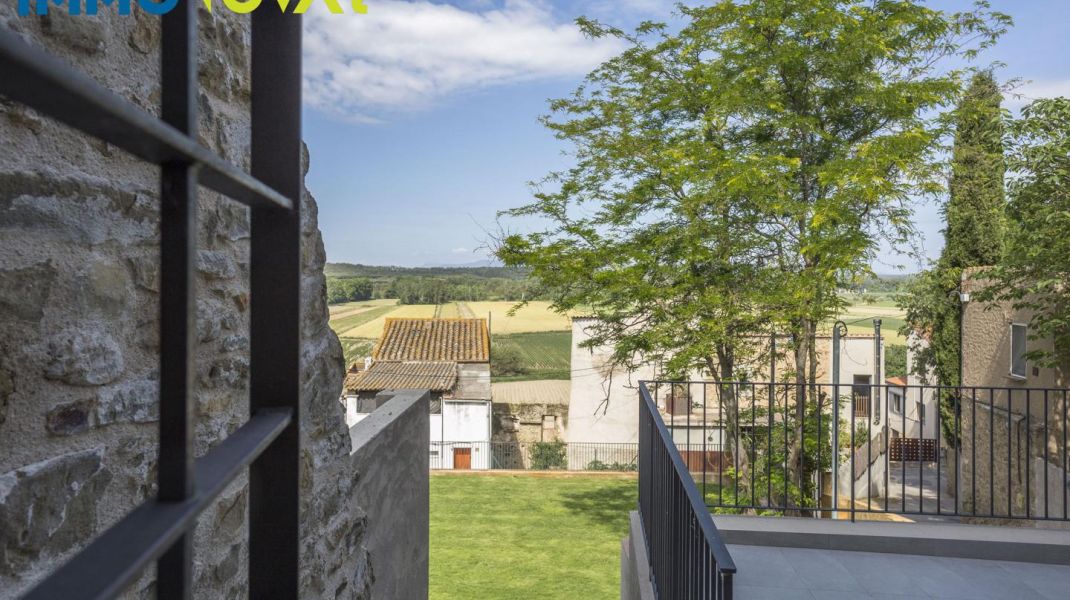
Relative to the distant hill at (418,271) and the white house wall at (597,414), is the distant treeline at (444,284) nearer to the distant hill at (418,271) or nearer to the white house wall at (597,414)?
Answer: the distant hill at (418,271)

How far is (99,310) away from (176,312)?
1.89 feet

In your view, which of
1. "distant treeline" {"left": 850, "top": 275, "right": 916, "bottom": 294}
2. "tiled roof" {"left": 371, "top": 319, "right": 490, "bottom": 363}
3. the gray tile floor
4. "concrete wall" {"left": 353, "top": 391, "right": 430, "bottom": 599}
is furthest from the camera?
"tiled roof" {"left": 371, "top": 319, "right": 490, "bottom": 363}

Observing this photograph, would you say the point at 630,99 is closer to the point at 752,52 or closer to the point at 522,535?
the point at 752,52

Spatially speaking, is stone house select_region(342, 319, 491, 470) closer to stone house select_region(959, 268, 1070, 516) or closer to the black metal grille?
stone house select_region(959, 268, 1070, 516)

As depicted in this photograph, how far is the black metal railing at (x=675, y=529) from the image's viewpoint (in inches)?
64.4

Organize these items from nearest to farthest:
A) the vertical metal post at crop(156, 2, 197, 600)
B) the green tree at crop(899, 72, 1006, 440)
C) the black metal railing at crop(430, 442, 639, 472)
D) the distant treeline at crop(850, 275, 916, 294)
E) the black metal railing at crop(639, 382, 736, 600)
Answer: the vertical metal post at crop(156, 2, 197, 600), the black metal railing at crop(639, 382, 736, 600), the distant treeline at crop(850, 275, 916, 294), the green tree at crop(899, 72, 1006, 440), the black metal railing at crop(430, 442, 639, 472)

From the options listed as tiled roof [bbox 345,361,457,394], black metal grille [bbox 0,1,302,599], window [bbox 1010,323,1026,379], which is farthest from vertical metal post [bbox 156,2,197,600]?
tiled roof [bbox 345,361,457,394]

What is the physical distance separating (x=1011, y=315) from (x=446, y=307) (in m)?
16.3

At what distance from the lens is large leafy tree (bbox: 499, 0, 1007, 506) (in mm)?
7891

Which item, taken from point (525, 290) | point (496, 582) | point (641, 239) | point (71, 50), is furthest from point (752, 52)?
point (71, 50)

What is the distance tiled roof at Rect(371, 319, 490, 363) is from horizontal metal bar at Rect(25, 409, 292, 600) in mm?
19433

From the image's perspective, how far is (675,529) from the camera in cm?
241

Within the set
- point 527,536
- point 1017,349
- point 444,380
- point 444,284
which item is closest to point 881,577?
point 527,536

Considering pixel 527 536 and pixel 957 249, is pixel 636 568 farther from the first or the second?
pixel 957 249
